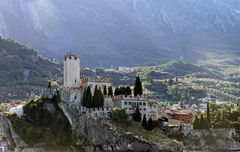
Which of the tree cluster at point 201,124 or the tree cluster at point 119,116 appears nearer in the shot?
the tree cluster at point 119,116

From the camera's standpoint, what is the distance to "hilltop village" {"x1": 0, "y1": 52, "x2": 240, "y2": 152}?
105 m

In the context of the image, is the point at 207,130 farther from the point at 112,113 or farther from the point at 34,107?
the point at 34,107

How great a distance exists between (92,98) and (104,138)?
8723 mm

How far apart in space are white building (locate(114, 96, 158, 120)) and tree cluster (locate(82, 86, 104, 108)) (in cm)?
345

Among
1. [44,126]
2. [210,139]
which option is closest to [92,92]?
[44,126]

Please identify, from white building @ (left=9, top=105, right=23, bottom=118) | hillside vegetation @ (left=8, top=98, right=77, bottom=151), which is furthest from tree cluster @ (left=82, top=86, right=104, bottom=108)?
white building @ (left=9, top=105, right=23, bottom=118)

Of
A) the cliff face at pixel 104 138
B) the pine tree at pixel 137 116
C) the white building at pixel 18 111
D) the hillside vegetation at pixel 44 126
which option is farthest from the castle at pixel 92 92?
the white building at pixel 18 111

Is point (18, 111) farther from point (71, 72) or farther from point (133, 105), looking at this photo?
point (133, 105)

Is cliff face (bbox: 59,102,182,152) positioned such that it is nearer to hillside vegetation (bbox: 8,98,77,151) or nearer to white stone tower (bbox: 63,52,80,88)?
hillside vegetation (bbox: 8,98,77,151)

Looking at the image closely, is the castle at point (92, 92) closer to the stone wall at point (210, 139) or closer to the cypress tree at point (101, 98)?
the cypress tree at point (101, 98)

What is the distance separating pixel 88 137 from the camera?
108m

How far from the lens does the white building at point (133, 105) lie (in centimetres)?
11169

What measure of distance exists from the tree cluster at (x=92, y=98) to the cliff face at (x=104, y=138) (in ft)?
6.91

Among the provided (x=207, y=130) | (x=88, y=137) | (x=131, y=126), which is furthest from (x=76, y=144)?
(x=207, y=130)
